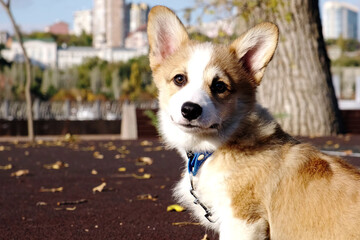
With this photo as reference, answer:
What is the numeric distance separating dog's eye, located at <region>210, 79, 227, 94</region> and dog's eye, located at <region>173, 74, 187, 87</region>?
0.21 m

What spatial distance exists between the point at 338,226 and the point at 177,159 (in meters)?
8.53

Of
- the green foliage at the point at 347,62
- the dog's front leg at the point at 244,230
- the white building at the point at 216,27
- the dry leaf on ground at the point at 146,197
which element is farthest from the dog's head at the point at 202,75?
the green foliage at the point at 347,62

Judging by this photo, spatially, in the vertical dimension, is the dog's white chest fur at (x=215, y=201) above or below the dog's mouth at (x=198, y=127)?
below

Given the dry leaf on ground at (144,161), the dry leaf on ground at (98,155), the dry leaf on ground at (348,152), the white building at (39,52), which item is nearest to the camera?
the dry leaf on ground at (348,152)

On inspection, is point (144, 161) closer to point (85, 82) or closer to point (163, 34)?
point (163, 34)

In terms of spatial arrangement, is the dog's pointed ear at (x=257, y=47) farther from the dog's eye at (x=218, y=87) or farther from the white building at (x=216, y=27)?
the white building at (x=216, y=27)

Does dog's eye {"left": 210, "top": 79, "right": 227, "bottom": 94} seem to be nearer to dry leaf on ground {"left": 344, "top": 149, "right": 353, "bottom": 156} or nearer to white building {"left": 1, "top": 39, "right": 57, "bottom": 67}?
dry leaf on ground {"left": 344, "top": 149, "right": 353, "bottom": 156}

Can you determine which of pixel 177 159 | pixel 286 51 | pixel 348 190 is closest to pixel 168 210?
pixel 348 190

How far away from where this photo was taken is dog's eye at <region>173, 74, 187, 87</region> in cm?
409

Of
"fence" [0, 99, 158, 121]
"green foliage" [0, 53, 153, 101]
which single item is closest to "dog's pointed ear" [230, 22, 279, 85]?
"fence" [0, 99, 158, 121]

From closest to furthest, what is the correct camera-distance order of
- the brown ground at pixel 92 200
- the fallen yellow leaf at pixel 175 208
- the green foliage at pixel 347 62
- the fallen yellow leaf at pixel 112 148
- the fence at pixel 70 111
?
the brown ground at pixel 92 200 < the fallen yellow leaf at pixel 175 208 < the fallen yellow leaf at pixel 112 148 < the fence at pixel 70 111 < the green foliage at pixel 347 62

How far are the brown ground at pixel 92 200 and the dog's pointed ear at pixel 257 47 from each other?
157 centimetres

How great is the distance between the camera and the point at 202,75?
401 cm

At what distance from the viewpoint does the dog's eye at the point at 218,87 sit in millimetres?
4031
